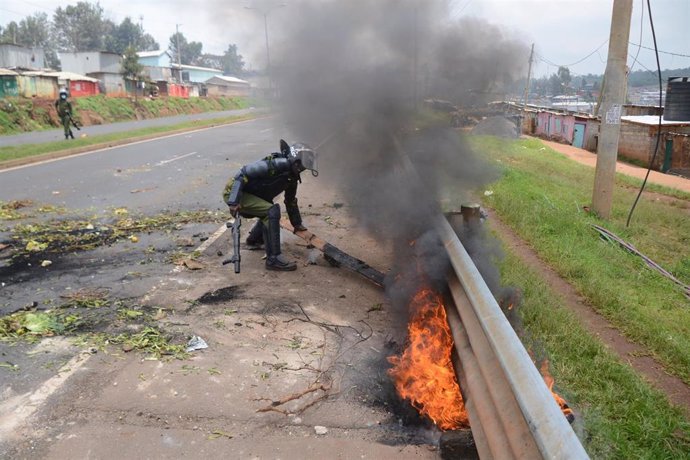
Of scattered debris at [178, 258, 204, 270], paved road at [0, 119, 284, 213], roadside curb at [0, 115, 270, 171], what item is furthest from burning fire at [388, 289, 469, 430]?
roadside curb at [0, 115, 270, 171]

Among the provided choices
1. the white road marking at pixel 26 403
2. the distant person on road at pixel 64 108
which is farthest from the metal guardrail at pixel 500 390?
the distant person on road at pixel 64 108

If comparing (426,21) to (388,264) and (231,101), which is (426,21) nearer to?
(388,264)

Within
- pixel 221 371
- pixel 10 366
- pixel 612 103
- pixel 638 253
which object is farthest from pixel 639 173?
pixel 10 366

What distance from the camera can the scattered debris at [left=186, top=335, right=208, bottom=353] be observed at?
3389 mm

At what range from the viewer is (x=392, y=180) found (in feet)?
17.2

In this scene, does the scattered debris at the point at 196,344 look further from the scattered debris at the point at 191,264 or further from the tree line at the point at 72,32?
the tree line at the point at 72,32

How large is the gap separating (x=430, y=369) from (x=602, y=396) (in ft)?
3.37

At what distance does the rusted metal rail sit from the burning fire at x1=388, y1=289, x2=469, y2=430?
0.12 m

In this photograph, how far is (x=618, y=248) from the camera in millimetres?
6316

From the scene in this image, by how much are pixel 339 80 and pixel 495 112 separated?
222 centimetres

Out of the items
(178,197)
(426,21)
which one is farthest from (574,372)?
(178,197)

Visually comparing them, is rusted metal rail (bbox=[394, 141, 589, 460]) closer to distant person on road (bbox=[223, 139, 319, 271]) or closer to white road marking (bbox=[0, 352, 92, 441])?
white road marking (bbox=[0, 352, 92, 441])

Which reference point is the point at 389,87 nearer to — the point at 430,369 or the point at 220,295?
the point at 220,295

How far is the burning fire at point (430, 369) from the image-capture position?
2613 millimetres
